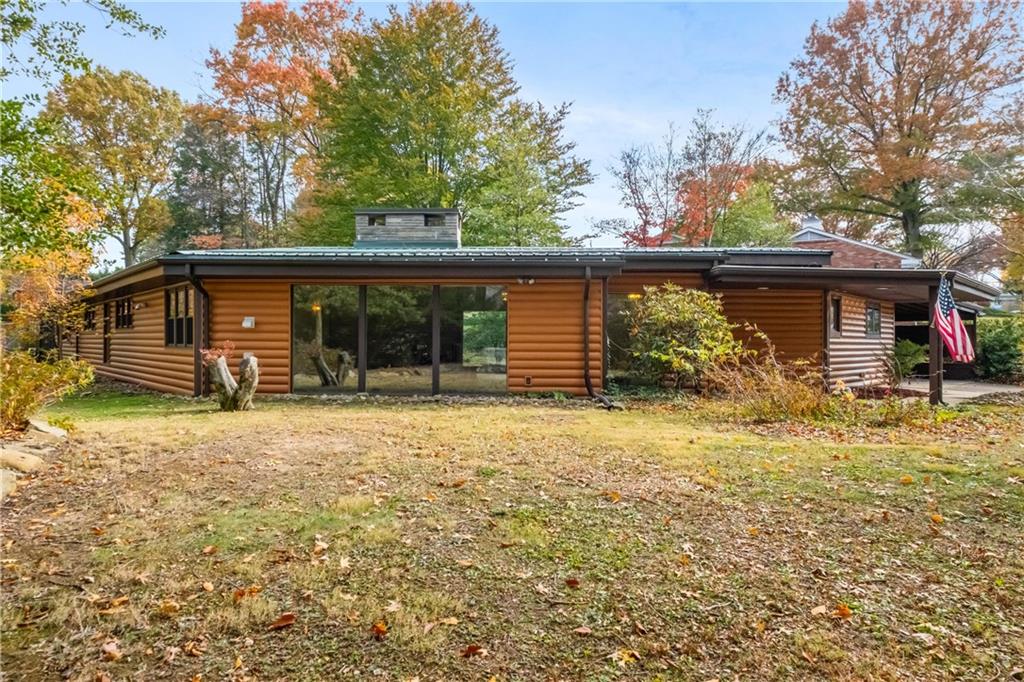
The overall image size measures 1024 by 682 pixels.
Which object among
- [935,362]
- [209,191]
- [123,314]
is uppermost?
[209,191]

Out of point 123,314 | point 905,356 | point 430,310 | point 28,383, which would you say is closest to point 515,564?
point 28,383

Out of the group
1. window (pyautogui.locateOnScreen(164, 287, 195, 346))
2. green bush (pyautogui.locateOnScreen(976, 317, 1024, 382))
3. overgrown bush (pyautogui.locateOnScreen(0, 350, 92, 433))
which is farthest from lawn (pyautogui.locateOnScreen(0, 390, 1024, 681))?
green bush (pyautogui.locateOnScreen(976, 317, 1024, 382))

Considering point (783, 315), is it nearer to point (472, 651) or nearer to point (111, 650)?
point (472, 651)

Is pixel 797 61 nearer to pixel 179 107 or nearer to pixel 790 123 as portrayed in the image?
pixel 790 123

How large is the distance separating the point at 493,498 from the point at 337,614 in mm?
1565

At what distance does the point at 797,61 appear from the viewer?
69.9 ft

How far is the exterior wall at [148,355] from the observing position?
9.93 metres

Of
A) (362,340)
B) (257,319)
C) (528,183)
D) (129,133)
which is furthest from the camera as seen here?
(129,133)

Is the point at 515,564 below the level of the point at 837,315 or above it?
below

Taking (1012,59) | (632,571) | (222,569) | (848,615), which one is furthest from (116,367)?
(1012,59)

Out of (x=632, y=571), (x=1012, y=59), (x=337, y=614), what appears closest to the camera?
(x=337, y=614)

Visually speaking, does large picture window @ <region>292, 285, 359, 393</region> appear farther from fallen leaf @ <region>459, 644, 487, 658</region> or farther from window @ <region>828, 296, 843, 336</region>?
window @ <region>828, 296, 843, 336</region>

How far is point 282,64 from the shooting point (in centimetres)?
1962

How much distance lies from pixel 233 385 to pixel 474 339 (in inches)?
160
